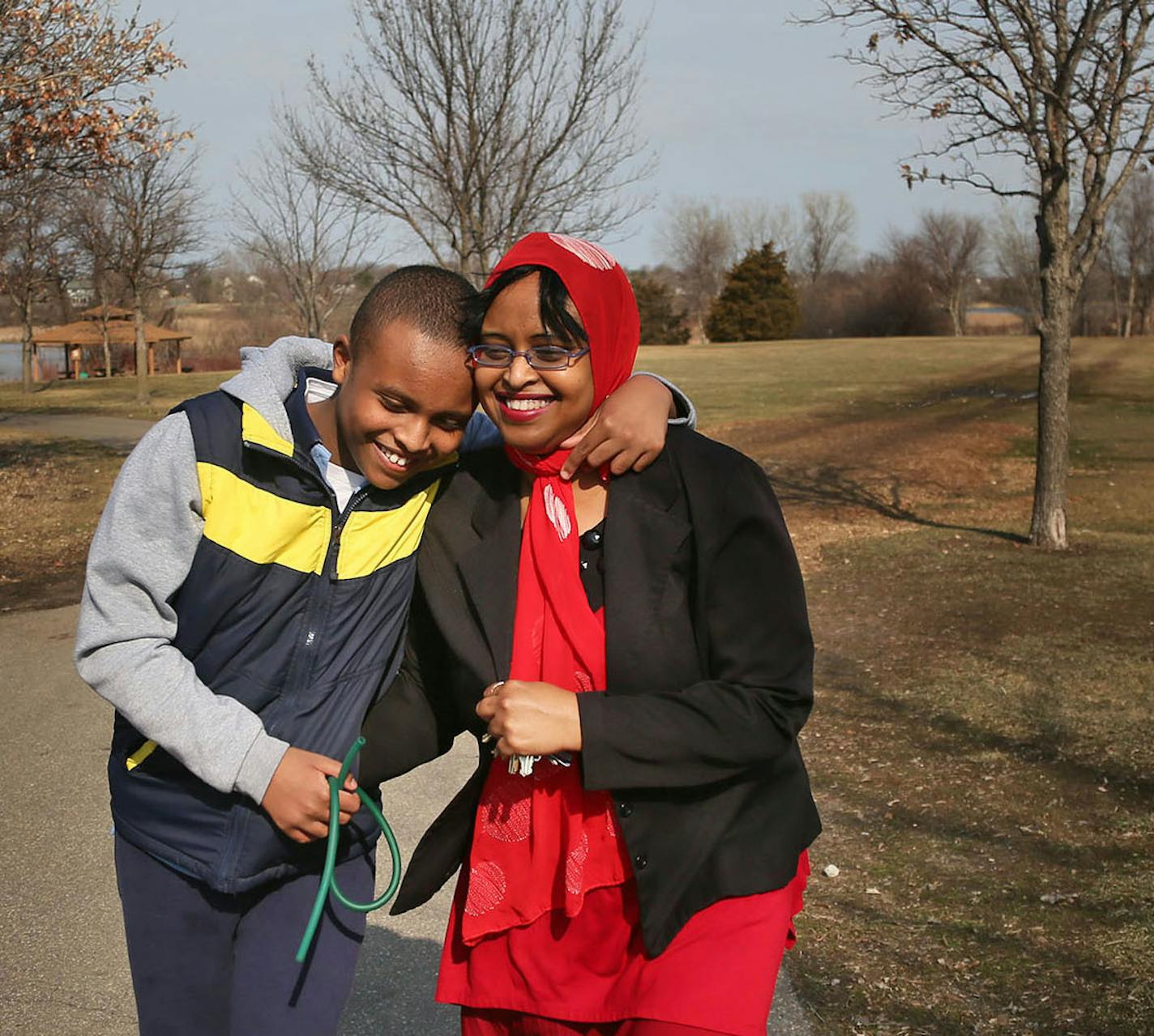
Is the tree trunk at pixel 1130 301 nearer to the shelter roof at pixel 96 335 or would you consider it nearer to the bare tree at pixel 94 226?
the shelter roof at pixel 96 335

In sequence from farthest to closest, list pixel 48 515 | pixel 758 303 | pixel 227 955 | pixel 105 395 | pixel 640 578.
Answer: pixel 758 303, pixel 105 395, pixel 48 515, pixel 227 955, pixel 640 578

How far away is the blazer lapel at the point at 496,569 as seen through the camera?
2193mm

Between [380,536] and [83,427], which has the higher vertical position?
[380,536]

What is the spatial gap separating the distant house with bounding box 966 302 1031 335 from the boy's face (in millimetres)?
64378

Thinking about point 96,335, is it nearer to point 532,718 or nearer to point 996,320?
point 996,320

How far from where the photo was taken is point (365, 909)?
239cm

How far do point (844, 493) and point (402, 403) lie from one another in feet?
42.7

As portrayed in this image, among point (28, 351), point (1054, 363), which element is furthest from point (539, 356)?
point (28, 351)

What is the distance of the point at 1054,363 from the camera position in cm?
1025

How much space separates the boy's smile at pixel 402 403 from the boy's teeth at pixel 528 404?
0.41 ft

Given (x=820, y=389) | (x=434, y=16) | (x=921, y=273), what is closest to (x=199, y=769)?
(x=434, y=16)

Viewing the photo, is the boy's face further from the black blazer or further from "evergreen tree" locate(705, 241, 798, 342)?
"evergreen tree" locate(705, 241, 798, 342)

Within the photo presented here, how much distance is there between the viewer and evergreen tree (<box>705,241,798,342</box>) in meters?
61.8

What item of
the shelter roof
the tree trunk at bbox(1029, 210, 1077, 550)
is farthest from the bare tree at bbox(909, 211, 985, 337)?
the tree trunk at bbox(1029, 210, 1077, 550)
